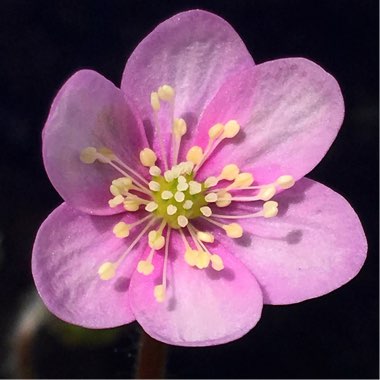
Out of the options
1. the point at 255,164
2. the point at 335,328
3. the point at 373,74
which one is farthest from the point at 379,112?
the point at 255,164

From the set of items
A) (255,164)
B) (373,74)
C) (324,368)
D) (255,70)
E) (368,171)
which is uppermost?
(255,70)

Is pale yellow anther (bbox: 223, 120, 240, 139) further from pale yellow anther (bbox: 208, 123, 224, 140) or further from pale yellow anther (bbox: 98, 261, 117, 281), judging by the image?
pale yellow anther (bbox: 98, 261, 117, 281)

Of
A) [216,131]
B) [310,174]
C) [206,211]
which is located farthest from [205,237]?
[310,174]

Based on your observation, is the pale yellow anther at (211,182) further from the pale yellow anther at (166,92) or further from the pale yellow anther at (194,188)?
the pale yellow anther at (166,92)

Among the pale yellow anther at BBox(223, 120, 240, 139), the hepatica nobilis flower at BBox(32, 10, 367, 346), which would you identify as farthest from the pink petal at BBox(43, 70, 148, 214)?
the pale yellow anther at BBox(223, 120, 240, 139)

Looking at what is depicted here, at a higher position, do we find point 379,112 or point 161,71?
point 161,71

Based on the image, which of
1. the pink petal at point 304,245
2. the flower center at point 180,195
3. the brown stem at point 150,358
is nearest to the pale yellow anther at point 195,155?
the flower center at point 180,195

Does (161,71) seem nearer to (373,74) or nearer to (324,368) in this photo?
(373,74)
